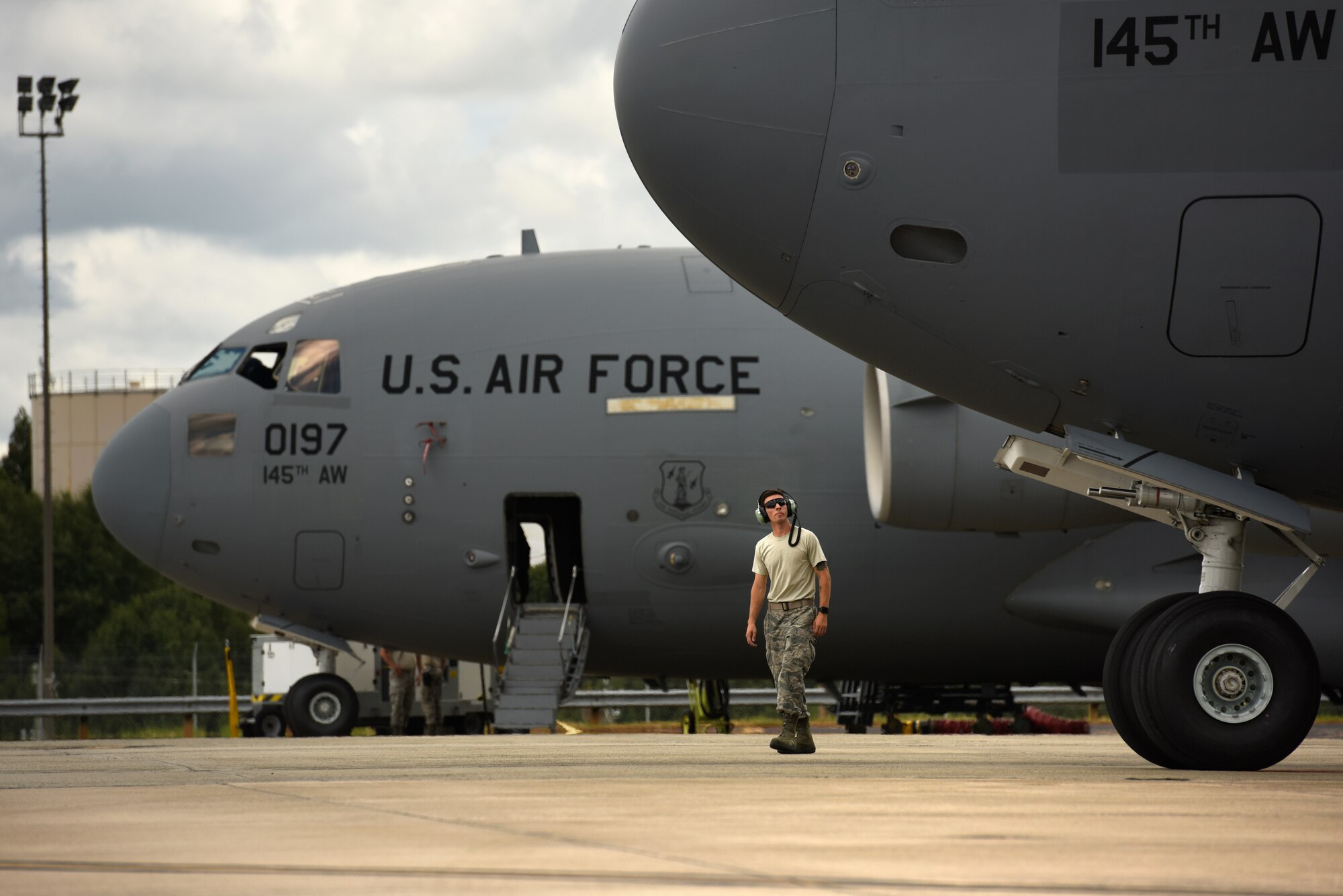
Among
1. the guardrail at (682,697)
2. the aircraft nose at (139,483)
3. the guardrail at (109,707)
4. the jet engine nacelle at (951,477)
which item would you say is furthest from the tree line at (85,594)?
the jet engine nacelle at (951,477)

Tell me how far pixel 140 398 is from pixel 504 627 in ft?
185

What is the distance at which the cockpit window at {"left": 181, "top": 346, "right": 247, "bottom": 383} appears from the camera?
1719 cm

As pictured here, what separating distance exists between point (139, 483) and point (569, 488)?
452 cm

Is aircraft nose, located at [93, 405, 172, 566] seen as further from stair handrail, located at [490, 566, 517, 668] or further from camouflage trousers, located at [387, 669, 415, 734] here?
camouflage trousers, located at [387, 669, 415, 734]

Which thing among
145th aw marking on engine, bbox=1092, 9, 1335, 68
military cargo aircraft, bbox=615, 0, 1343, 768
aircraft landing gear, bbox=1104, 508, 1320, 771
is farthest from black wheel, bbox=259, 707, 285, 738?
145th aw marking on engine, bbox=1092, 9, 1335, 68

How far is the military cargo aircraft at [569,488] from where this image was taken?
15617mm

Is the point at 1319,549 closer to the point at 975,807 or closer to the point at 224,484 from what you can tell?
the point at 975,807

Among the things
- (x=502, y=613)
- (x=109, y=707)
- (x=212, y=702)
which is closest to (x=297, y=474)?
(x=502, y=613)

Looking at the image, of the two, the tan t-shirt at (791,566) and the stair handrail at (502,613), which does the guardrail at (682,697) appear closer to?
the stair handrail at (502,613)

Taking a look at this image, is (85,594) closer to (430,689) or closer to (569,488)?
(430,689)

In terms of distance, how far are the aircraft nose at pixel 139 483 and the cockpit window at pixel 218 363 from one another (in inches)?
24.7

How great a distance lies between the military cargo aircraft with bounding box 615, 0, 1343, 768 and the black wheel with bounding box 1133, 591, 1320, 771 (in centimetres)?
1

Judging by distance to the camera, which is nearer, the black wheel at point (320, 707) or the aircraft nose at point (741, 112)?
the aircraft nose at point (741, 112)

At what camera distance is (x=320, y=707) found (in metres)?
17.5
